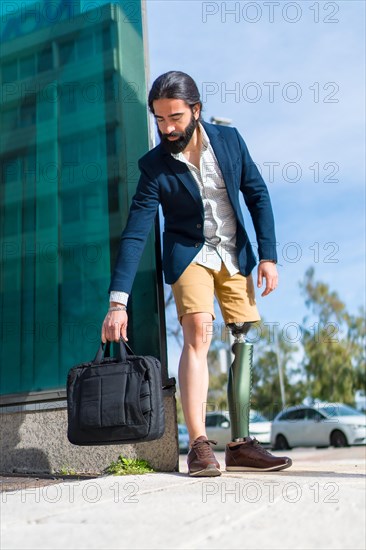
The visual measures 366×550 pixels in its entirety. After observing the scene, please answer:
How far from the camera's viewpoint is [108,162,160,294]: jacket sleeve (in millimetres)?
3949

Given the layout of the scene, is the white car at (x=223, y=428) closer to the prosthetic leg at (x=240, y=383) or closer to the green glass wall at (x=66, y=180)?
the green glass wall at (x=66, y=180)

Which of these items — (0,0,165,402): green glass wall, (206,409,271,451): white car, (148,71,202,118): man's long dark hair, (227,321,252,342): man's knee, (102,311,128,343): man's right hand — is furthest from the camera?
(206,409,271,451): white car

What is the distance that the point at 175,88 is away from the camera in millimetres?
3875

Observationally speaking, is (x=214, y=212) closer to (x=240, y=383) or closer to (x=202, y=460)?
(x=240, y=383)

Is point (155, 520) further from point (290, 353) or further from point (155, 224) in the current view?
point (290, 353)

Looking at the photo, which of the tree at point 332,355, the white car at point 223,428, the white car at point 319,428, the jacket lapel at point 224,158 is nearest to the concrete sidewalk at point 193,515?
the jacket lapel at point 224,158

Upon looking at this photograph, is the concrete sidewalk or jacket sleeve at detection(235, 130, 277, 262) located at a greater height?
jacket sleeve at detection(235, 130, 277, 262)

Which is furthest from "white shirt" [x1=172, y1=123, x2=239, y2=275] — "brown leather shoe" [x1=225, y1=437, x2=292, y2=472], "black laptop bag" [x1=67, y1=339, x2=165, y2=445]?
"brown leather shoe" [x1=225, y1=437, x2=292, y2=472]

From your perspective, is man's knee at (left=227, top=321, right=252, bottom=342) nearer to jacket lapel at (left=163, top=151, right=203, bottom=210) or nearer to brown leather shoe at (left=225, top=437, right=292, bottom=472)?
brown leather shoe at (left=225, top=437, right=292, bottom=472)

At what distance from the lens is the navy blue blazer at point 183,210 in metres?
4.03

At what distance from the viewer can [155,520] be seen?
244 centimetres

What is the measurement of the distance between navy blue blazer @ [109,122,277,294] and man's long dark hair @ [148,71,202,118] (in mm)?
266

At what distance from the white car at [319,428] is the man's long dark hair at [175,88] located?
18.0 meters

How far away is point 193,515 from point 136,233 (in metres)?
1.93
